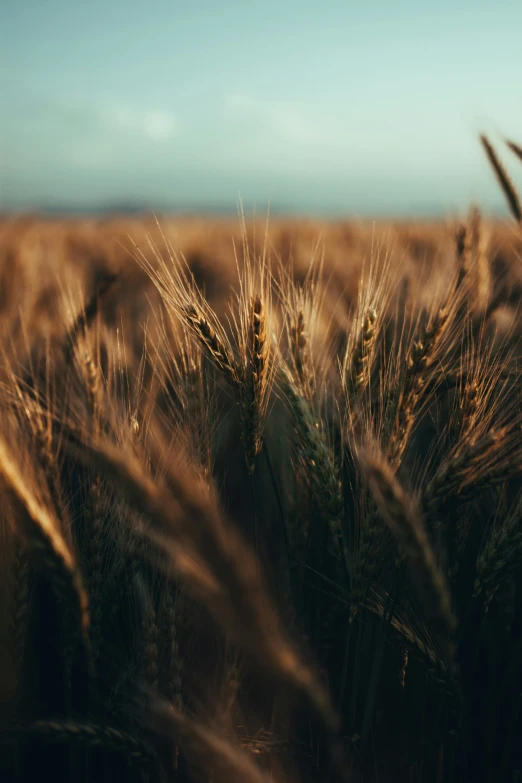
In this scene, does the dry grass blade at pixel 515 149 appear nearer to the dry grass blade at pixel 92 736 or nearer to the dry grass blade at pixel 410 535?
the dry grass blade at pixel 410 535

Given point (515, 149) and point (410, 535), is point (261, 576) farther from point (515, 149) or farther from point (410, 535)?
point (515, 149)

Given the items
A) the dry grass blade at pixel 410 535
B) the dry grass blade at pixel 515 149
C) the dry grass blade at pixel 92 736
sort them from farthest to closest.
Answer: the dry grass blade at pixel 515 149 → the dry grass blade at pixel 92 736 → the dry grass blade at pixel 410 535

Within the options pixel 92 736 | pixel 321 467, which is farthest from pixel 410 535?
pixel 92 736

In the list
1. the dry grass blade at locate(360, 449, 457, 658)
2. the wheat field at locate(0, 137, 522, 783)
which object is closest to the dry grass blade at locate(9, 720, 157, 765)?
the wheat field at locate(0, 137, 522, 783)

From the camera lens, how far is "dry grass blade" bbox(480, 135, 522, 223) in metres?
1.52

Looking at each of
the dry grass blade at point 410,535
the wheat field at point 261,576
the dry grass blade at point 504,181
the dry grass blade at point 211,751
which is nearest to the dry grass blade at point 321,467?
the wheat field at point 261,576

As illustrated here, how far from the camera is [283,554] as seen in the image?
1514mm

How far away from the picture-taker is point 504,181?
1.55m

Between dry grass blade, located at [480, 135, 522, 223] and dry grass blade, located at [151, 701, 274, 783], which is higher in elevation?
dry grass blade, located at [480, 135, 522, 223]

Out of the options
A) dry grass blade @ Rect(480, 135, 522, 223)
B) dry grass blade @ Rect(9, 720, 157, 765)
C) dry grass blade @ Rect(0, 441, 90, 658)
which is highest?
dry grass blade @ Rect(480, 135, 522, 223)

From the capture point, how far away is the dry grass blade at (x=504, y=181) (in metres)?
1.52

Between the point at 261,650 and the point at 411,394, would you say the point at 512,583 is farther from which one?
the point at 261,650

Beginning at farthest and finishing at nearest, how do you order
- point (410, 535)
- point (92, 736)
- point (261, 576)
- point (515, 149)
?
point (515, 149)
point (261, 576)
point (92, 736)
point (410, 535)

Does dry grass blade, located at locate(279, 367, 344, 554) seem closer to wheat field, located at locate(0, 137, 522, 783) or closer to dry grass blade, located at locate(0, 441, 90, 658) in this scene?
wheat field, located at locate(0, 137, 522, 783)
